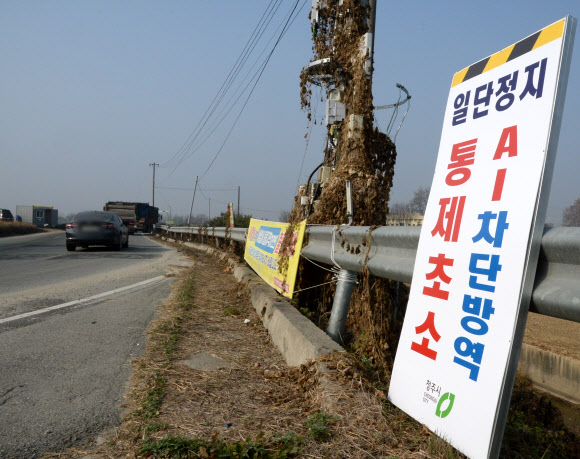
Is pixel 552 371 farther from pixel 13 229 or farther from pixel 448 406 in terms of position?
pixel 13 229

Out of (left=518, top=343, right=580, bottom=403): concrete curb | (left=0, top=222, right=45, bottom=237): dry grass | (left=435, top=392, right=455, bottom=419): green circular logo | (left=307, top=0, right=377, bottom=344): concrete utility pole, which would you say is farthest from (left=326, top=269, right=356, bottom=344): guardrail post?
(left=0, top=222, right=45, bottom=237): dry grass

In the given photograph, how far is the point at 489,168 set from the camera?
88.4 inches

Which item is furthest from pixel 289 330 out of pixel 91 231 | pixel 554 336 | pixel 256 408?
pixel 91 231

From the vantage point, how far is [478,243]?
2172 mm

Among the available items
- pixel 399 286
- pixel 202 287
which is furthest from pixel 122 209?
pixel 399 286

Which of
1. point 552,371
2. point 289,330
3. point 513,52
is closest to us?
point 513,52

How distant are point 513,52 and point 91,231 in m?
15.8

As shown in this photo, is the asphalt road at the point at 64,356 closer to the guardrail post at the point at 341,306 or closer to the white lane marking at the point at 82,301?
the white lane marking at the point at 82,301

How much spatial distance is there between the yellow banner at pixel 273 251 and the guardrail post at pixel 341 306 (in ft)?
3.08

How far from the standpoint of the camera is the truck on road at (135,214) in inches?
1726

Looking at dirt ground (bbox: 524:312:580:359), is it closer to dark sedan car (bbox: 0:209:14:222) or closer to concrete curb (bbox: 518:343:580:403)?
concrete curb (bbox: 518:343:580:403)

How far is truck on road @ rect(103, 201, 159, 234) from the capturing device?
1726 inches

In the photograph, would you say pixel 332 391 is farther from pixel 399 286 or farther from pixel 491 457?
pixel 399 286

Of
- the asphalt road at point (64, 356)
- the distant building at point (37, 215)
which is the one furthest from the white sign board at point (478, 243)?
the distant building at point (37, 215)
